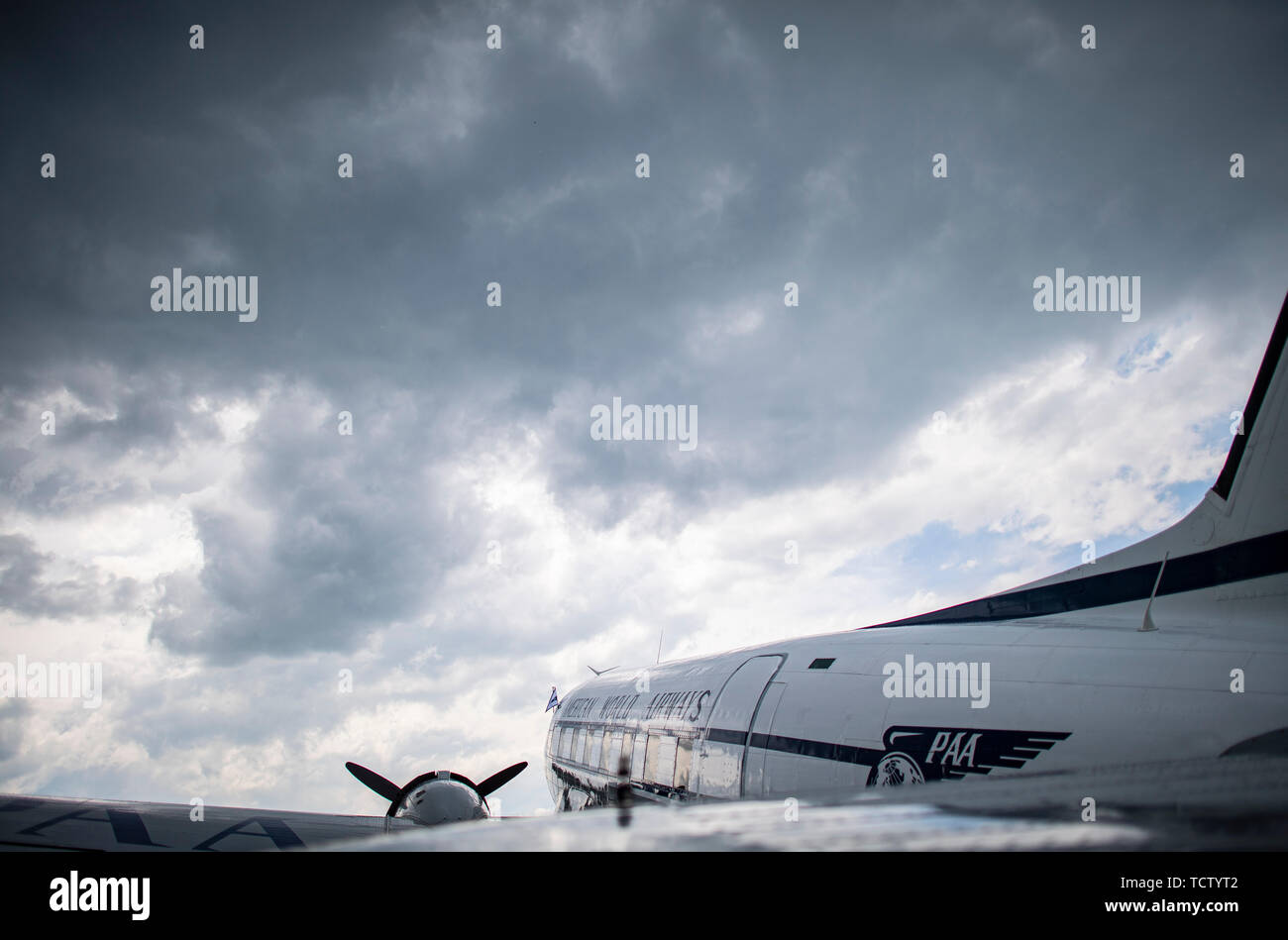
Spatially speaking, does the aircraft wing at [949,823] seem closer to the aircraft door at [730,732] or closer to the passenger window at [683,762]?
the aircraft door at [730,732]

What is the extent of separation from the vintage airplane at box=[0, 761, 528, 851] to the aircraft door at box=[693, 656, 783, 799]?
493 cm

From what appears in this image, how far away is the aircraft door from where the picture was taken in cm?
927

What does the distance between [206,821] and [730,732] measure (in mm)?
9195

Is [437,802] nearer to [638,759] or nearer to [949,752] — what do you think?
[638,759]

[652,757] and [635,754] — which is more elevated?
[652,757]

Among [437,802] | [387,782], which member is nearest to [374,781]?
[387,782]

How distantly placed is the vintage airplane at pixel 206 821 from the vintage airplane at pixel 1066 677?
15.3 feet

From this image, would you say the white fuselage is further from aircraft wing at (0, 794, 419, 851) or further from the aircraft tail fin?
aircraft wing at (0, 794, 419, 851)

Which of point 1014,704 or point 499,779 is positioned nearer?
point 1014,704

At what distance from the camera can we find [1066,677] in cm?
640

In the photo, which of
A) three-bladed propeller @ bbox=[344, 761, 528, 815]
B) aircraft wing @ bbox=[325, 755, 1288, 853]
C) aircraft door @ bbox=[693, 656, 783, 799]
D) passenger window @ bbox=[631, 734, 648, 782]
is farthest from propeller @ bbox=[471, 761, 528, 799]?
aircraft wing @ bbox=[325, 755, 1288, 853]
